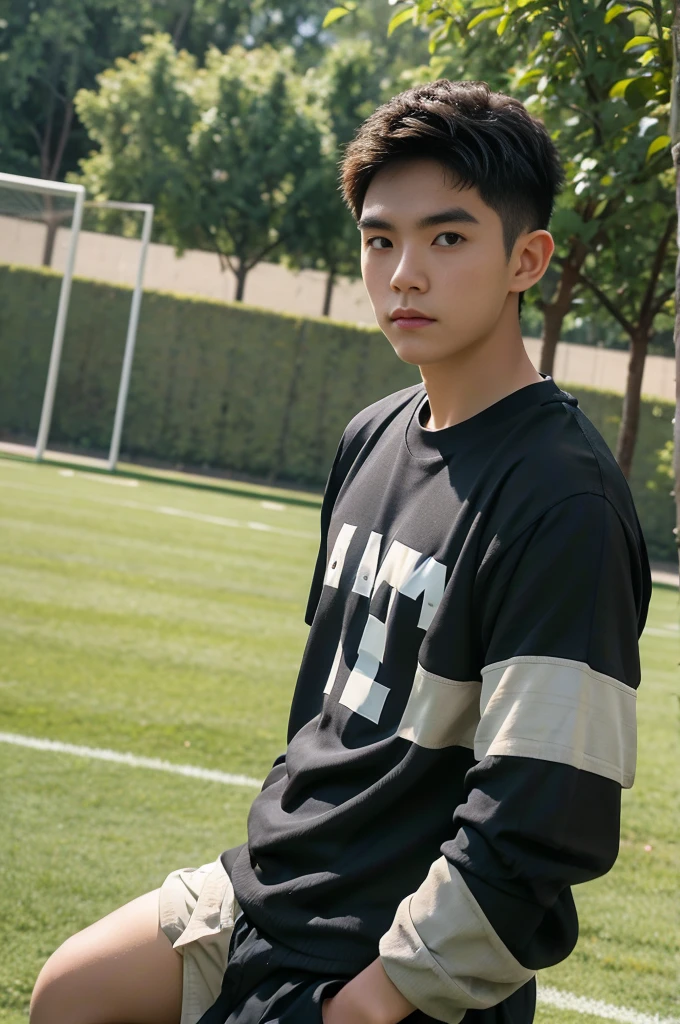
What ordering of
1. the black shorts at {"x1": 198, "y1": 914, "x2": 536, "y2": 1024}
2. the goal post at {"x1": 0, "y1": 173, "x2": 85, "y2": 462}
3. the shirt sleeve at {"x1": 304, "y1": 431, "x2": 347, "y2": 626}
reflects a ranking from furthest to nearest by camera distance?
1. the goal post at {"x1": 0, "y1": 173, "x2": 85, "y2": 462}
2. the shirt sleeve at {"x1": 304, "y1": 431, "x2": 347, "y2": 626}
3. the black shorts at {"x1": 198, "y1": 914, "x2": 536, "y2": 1024}

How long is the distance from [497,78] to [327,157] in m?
23.2

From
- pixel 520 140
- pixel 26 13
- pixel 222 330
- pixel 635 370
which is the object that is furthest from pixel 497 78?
pixel 26 13

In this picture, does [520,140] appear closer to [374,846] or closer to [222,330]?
[374,846]

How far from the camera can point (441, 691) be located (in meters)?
1.75

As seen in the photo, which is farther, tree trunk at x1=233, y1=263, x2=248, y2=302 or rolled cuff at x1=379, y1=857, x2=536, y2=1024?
tree trunk at x1=233, y1=263, x2=248, y2=302

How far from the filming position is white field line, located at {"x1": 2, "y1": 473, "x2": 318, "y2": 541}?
46.9 feet

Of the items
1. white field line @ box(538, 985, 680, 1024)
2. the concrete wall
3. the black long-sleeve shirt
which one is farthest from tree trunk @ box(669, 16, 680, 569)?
the concrete wall

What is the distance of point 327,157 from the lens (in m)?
27.1

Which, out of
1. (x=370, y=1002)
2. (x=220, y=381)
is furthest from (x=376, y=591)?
(x=220, y=381)

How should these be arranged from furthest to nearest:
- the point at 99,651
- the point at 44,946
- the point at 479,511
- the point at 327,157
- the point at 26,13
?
1. the point at 26,13
2. the point at 327,157
3. the point at 99,651
4. the point at 44,946
5. the point at 479,511

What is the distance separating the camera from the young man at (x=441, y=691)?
1.59 meters

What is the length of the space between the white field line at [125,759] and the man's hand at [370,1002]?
139 inches

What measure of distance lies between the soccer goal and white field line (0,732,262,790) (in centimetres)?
1297

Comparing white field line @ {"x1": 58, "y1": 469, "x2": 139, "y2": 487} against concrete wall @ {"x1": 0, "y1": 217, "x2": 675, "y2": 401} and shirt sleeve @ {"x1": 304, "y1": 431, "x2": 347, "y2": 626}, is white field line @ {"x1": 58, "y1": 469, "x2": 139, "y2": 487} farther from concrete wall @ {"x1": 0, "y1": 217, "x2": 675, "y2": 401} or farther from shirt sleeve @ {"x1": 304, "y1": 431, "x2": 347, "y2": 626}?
shirt sleeve @ {"x1": 304, "y1": 431, "x2": 347, "y2": 626}
